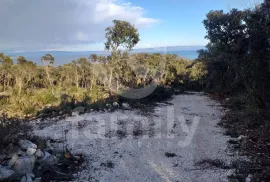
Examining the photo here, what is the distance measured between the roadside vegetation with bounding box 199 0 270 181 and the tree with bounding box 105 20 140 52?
380 cm

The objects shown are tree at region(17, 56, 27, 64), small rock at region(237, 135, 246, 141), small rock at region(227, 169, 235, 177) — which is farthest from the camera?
tree at region(17, 56, 27, 64)

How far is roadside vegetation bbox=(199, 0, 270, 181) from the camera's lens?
437cm

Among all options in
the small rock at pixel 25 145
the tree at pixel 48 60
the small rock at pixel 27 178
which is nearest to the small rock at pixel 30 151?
the small rock at pixel 25 145

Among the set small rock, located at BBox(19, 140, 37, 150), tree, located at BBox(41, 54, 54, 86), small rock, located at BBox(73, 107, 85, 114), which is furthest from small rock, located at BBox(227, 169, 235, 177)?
tree, located at BBox(41, 54, 54, 86)

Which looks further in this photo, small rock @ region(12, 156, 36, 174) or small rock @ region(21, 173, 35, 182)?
small rock @ region(12, 156, 36, 174)

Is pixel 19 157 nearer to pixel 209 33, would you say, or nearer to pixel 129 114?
pixel 129 114

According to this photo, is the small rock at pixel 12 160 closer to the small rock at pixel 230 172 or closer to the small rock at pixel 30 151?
the small rock at pixel 30 151

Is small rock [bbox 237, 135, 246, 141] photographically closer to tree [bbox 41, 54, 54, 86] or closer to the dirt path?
the dirt path

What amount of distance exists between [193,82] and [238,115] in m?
8.43

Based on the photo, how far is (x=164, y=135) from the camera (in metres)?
5.82

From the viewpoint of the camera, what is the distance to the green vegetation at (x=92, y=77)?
31.3ft

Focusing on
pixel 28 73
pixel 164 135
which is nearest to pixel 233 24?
pixel 164 135

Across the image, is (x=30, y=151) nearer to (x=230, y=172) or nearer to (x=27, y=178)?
(x=27, y=178)

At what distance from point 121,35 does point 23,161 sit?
27.5ft
